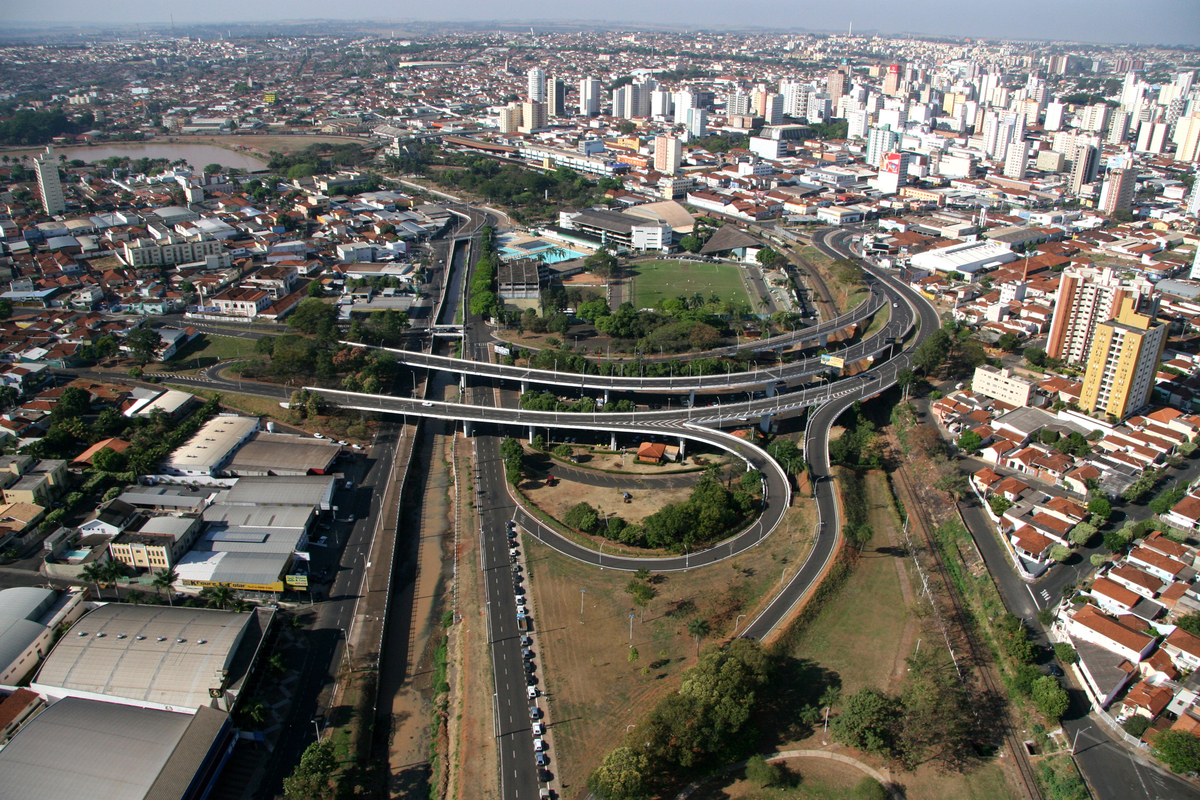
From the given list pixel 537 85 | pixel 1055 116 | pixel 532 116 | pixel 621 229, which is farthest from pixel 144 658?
A: pixel 1055 116

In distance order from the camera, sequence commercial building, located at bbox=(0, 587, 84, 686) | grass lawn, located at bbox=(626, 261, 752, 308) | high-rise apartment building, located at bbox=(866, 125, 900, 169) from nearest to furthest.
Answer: commercial building, located at bbox=(0, 587, 84, 686), grass lawn, located at bbox=(626, 261, 752, 308), high-rise apartment building, located at bbox=(866, 125, 900, 169)

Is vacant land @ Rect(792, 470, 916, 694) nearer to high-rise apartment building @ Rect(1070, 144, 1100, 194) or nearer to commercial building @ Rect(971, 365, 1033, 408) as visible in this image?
commercial building @ Rect(971, 365, 1033, 408)

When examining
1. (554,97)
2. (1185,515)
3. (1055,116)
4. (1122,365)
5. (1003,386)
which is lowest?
(1185,515)

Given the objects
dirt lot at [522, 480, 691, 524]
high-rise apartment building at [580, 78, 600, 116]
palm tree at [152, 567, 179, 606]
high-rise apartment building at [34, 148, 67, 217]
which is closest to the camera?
palm tree at [152, 567, 179, 606]

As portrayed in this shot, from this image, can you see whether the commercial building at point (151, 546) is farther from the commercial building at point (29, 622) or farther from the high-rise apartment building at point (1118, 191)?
the high-rise apartment building at point (1118, 191)

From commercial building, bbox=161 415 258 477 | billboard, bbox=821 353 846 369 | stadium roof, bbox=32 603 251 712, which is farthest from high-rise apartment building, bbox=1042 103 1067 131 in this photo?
stadium roof, bbox=32 603 251 712

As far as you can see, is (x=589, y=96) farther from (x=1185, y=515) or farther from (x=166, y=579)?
(x=166, y=579)
